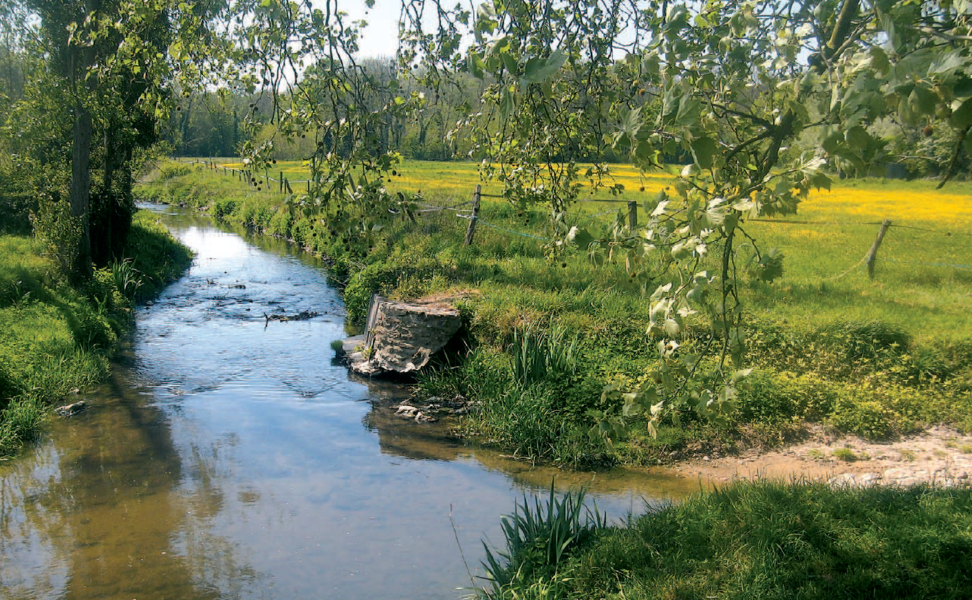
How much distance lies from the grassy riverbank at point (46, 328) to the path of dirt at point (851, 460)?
7504mm

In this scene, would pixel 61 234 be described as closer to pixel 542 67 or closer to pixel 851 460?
pixel 851 460

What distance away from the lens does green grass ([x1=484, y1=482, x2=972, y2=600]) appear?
13.8ft

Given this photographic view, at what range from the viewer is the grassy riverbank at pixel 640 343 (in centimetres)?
823

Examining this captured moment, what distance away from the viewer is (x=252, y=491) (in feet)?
23.4

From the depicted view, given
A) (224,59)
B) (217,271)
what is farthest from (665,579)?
(217,271)

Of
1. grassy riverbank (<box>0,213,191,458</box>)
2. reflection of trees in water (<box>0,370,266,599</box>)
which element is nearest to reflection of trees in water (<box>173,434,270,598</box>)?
reflection of trees in water (<box>0,370,266,599</box>)

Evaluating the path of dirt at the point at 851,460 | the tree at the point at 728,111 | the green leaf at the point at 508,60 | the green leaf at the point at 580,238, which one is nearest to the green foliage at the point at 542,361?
the path of dirt at the point at 851,460

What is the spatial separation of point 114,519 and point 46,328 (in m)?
5.22

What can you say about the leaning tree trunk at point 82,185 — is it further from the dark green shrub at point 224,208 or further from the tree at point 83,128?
the dark green shrub at point 224,208

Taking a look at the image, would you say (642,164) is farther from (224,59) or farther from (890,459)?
(890,459)

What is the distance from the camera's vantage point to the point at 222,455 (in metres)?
8.05

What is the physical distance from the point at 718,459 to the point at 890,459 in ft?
5.53

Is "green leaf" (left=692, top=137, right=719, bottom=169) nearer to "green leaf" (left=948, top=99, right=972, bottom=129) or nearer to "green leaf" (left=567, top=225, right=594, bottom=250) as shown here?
"green leaf" (left=567, top=225, right=594, bottom=250)

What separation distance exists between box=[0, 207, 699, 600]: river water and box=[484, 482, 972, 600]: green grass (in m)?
1.23
